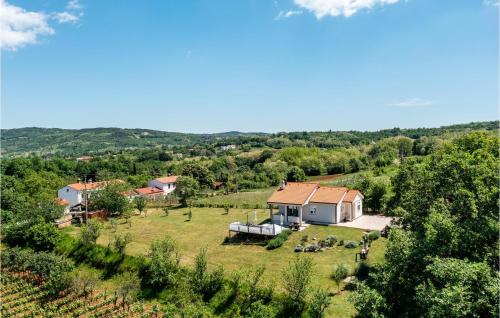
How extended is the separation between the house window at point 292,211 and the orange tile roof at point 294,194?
0.78 metres

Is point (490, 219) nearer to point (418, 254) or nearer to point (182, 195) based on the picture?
point (418, 254)

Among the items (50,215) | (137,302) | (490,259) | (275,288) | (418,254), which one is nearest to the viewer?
(490,259)

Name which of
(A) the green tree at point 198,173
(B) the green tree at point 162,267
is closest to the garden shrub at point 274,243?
(B) the green tree at point 162,267

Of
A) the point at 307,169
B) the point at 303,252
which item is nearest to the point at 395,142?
the point at 307,169

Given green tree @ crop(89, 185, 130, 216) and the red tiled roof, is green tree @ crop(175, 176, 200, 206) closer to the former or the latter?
green tree @ crop(89, 185, 130, 216)

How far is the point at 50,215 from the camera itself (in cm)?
4022

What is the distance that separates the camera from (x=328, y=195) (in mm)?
39500

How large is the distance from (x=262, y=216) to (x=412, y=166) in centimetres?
2108

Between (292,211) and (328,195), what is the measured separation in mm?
4331

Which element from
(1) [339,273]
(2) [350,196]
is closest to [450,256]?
(1) [339,273]

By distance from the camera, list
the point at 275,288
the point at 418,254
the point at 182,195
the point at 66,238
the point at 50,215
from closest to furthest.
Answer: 1. the point at 418,254
2. the point at 275,288
3. the point at 66,238
4. the point at 50,215
5. the point at 182,195

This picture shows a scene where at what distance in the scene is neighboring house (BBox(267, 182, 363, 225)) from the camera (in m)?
38.0

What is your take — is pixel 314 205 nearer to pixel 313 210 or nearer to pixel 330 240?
pixel 313 210

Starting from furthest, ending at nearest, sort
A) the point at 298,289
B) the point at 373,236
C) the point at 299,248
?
the point at 373,236
the point at 299,248
the point at 298,289
